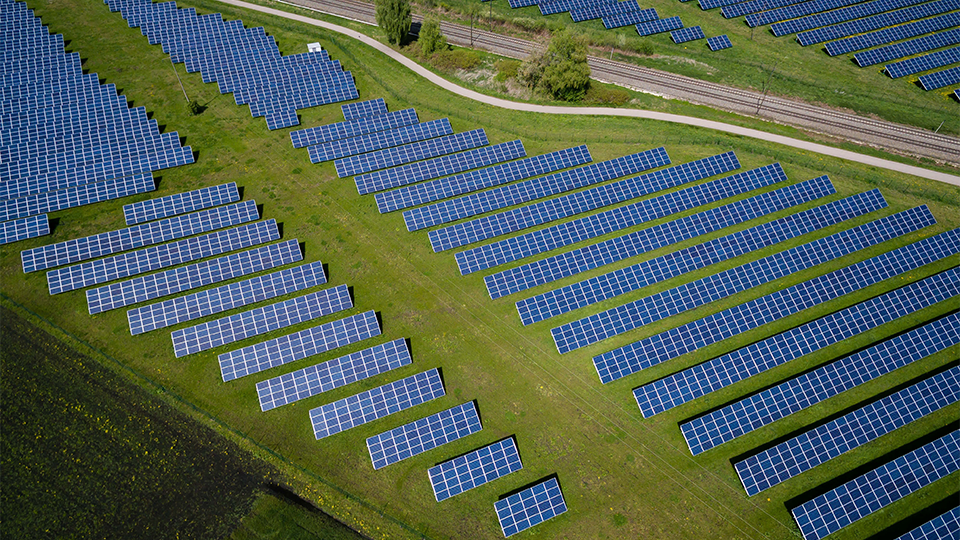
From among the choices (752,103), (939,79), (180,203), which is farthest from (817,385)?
(939,79)

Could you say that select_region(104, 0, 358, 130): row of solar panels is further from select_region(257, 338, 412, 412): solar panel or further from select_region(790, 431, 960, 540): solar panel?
select_region(790, 431, 960, 540): solar panel

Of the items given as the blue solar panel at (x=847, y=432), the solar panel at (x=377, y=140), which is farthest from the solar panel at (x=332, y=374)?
the blue solar panel at (x=847, y=432)

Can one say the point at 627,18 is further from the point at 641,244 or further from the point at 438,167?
the point at 641,244

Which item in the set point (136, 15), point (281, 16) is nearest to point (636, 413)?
point (281, 16)

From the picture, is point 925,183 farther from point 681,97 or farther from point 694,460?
point 694,460

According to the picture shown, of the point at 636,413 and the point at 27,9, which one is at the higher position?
the point at 27,9


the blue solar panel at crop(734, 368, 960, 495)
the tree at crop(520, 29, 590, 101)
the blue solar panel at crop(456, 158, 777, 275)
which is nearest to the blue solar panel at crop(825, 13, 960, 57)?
the blue solar panel at crop(456, 158, 777, 275)
